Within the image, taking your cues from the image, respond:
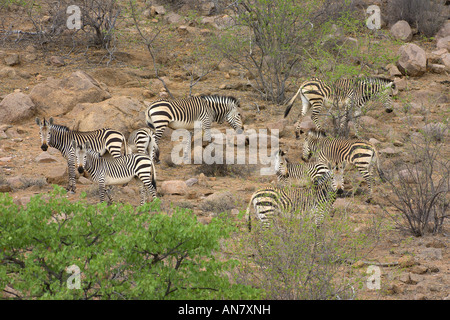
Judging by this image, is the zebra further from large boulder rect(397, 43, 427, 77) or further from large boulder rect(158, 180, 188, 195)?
large boulder rect(397, 43, 427, 77)

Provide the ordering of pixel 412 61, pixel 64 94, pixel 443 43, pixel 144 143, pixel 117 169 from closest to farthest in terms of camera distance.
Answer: pixel 117 169, pixel 144 143, pixel 64 94, pixel 412 61, pixel 443 43

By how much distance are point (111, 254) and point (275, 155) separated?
648cm

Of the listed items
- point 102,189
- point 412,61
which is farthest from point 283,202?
point 412,61

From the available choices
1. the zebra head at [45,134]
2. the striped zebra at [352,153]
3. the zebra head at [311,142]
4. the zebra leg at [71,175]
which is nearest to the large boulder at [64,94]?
the zebra head at [45,134]

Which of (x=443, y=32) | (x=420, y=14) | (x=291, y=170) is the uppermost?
(x=420, y=14)

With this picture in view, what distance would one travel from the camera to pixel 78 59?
17.8 metres

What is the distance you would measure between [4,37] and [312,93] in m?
10.0

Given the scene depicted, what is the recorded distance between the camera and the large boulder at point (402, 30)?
20.4 m

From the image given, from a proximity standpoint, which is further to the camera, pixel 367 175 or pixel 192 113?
pixel 192 113

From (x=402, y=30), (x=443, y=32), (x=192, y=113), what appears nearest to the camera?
(x=192, y=113)

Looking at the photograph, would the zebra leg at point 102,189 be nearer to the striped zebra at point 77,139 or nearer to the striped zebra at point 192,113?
the striped zebra at point 77,139

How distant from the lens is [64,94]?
47.5 ft

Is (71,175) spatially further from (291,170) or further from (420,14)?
(420,14)
